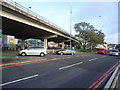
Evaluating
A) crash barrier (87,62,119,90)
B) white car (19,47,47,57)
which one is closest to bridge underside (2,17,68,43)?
white car (19,47,47,57)

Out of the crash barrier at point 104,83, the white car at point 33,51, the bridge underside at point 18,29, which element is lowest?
the crash barrier at point 104,83

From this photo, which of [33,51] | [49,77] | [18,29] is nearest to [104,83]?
[49,77]

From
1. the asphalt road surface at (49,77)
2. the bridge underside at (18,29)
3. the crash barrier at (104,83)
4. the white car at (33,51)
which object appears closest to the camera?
the crash barrier at (104,83)

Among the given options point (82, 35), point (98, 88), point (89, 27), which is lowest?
point (98, 88)

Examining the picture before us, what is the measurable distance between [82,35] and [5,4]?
35.8 meters

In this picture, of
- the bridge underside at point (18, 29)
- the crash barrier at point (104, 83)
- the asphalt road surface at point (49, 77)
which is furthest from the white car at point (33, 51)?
the crash barrier at point (104, 83)

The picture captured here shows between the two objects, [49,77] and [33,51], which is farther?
[33,51]

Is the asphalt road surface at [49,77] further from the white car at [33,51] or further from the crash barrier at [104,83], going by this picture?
the white car at [33,51]

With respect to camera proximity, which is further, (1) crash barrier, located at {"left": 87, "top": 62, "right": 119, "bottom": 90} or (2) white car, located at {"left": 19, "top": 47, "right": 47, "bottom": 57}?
(2) white car, located at {"left": 19, "top": 47, "right": 47, "bottom": 57}

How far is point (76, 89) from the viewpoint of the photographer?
4621mm

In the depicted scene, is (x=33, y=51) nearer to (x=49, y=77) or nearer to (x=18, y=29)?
(x=18, y=29)

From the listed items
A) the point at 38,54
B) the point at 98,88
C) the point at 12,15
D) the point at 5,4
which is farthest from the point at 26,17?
the point at 98,88

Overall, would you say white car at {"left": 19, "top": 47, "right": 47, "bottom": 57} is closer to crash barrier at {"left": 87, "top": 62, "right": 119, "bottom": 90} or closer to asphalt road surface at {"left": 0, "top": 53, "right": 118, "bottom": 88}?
asphalt road surface at {"left": 0, "top": 53, "right": 118, "bottom": 88}

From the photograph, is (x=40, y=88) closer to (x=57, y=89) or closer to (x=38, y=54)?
(x=57, y=89)
